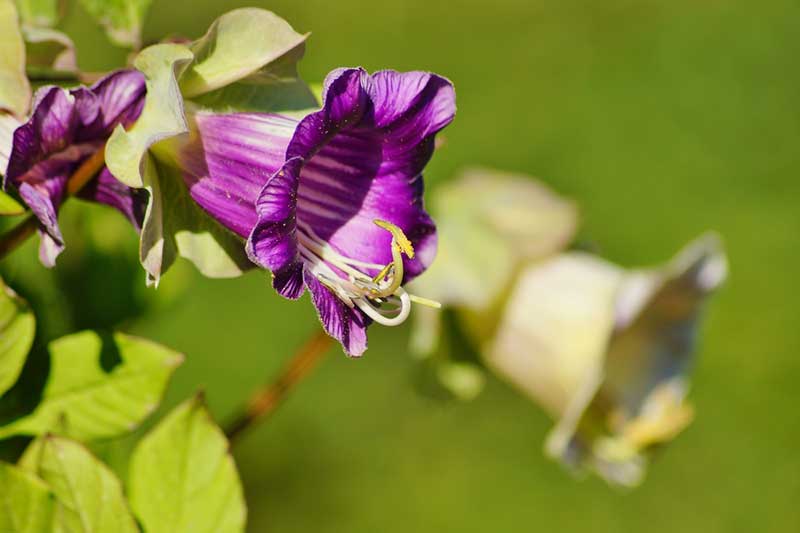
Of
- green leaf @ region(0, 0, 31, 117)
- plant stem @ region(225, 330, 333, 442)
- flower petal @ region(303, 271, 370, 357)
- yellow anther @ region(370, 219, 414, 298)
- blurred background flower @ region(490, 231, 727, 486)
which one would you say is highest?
green leaf @ region(0, 0, 31, 117)

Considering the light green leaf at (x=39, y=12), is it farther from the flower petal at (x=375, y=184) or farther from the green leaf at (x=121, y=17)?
the flower petal at (x=375, y=184)

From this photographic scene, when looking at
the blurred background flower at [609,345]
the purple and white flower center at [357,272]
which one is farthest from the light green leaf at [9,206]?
the blurred background flower at [609,345]

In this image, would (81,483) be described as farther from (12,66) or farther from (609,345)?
(609,345)

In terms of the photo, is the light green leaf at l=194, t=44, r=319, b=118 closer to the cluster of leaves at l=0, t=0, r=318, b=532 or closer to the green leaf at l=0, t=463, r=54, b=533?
the cluster of leaves at l=0, t=0, r=318, b=532

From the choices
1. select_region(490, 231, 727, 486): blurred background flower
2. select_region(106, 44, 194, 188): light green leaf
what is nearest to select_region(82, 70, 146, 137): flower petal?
select_region(106, 44, 194, 188): light green leaf

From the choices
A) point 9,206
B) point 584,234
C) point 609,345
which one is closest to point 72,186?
point 9,206

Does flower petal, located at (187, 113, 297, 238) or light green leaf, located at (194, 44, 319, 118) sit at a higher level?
light green leaf, located at (194, 44, 319, 118)

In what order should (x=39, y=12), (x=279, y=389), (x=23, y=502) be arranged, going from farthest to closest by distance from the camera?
(x=279, y=389)
(x=39, y=12)
(x=23, y=502)

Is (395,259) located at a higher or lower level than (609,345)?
higher
